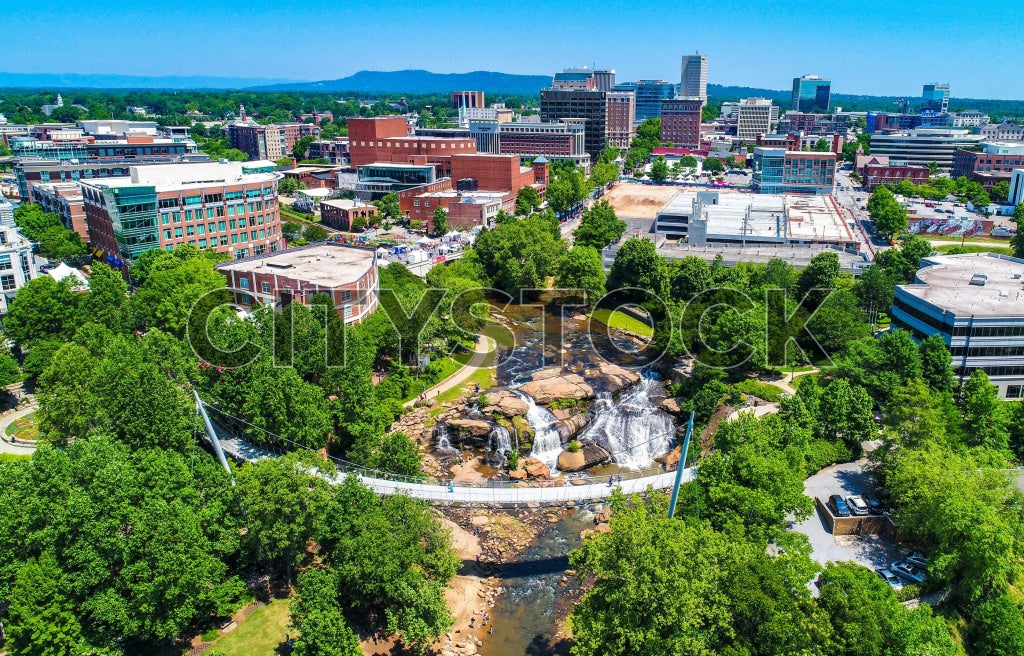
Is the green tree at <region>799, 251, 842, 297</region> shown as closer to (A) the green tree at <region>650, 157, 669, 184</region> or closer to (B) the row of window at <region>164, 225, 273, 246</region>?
(B) the row of window at <region>164, 225, 273, 246</region>

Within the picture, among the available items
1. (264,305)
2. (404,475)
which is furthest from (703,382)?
(264,305)

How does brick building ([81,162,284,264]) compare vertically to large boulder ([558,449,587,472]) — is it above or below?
above

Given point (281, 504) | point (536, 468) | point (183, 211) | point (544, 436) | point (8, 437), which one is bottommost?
point (536, 468)

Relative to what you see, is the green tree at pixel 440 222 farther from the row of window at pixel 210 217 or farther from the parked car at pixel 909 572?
the parked car at pixel 909 572

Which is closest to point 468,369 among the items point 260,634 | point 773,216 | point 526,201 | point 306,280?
point 306,280

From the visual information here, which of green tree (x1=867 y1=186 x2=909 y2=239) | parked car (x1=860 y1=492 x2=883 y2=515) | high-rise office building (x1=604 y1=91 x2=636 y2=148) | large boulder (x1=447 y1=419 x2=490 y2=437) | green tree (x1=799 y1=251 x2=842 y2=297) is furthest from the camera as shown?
high-rise office building (x1=604 y1=91 x2=636 y2=148)

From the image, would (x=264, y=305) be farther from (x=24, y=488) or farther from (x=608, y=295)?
(x=608, y=295)

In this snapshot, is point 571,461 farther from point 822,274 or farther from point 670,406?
point 822,274

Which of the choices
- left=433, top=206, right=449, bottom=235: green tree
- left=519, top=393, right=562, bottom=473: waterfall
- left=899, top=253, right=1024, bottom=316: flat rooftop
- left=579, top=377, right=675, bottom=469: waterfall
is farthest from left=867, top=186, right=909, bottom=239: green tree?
left=519, top=393, right=562, bottom=473: waterfall
